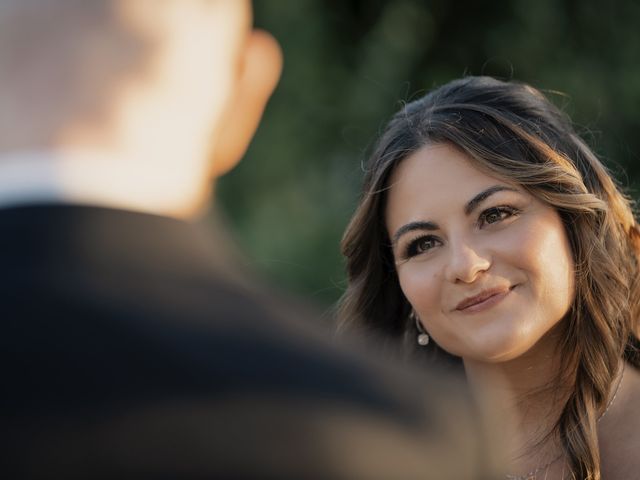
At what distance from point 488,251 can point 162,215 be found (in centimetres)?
196

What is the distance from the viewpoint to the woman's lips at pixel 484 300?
2838 mm

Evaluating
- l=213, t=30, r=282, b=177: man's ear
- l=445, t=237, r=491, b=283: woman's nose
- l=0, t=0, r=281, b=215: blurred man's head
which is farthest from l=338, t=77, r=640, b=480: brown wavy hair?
l=0, t=0, r=281, b=215: blurred man's head

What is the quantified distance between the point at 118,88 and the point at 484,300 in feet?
6.57

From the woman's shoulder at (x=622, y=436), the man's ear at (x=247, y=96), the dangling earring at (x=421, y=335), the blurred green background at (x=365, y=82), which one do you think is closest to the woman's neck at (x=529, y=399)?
the woman's shoulder at (x=622, y=436)

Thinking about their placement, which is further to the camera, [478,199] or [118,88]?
[478,199]

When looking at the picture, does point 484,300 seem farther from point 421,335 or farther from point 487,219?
point 421,335

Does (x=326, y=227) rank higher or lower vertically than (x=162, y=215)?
higher

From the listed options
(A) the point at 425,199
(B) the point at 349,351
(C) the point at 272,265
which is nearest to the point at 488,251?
(A) the point at 425,199

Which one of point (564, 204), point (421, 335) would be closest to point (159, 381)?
point (564, 204)

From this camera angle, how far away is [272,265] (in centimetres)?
735

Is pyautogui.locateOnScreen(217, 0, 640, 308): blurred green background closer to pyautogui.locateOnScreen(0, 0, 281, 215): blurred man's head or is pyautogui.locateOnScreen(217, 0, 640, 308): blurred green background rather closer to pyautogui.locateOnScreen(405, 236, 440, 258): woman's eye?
pyautogui.locateOnScreen(405, 236, 440, 258): woman's eye

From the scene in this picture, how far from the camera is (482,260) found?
9.30 feet

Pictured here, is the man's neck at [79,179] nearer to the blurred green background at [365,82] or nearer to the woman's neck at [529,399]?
the woman's neck at [529,399]

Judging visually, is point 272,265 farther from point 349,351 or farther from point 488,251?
point 349,351
